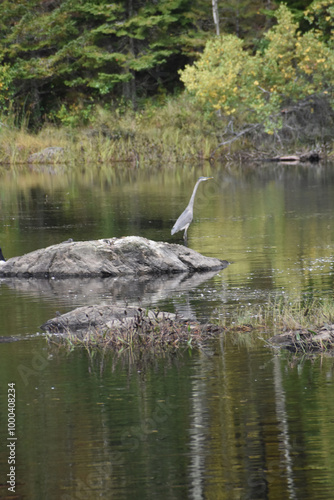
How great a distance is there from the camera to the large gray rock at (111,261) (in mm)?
14562

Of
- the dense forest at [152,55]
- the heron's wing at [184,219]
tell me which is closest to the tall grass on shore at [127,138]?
the dense forest at [152,55]

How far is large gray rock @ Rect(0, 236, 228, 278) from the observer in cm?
1456

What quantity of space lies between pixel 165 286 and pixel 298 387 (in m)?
5.78

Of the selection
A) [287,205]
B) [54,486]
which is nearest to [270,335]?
[54,486]

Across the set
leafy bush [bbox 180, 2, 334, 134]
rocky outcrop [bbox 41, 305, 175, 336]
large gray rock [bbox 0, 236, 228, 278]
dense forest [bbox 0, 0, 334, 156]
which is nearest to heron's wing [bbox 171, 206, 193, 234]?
large gray rock [bbox 0, 236, 228, 278]

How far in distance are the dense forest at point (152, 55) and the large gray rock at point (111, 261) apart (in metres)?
25.0

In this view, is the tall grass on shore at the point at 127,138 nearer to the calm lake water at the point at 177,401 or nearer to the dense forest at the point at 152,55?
the dense forest at the point at 152,55

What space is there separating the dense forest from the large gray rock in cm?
2497

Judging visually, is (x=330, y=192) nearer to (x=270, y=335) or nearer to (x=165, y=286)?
(x=165, y=286)

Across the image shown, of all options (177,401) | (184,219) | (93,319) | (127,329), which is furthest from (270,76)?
(177,401)

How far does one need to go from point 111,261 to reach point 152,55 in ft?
102

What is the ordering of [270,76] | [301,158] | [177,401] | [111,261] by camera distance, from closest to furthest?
[177,401], [111,261], [270,76], [301,158]

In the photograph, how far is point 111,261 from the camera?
48.4ft

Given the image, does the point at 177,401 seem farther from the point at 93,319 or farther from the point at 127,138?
the point at 127,138
